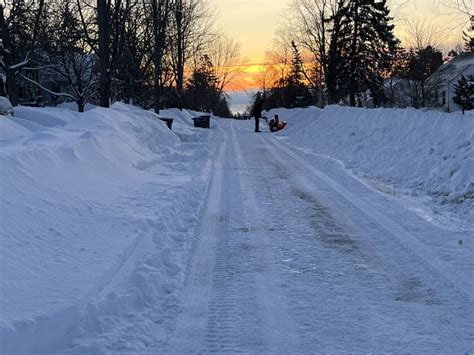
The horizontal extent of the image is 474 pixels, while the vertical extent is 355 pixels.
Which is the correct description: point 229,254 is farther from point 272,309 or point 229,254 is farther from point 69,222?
point 69,222

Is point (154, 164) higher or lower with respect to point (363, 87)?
lower

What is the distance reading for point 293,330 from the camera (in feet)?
13.2

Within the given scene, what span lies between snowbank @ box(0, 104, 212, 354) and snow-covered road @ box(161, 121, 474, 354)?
27.1 inches

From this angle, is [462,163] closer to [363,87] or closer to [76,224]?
[76,224]

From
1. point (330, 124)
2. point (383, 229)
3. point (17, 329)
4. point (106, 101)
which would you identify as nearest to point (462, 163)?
point (383, 229)

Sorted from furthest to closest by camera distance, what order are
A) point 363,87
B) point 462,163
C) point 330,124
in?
point 363,87 → point 330,124 → point 462,163

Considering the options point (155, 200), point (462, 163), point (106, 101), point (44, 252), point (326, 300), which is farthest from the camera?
point (106, 101)

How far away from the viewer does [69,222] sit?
6254mm

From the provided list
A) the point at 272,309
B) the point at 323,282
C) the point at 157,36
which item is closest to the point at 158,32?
the point at 157,36

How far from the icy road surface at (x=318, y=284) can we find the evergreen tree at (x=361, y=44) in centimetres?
3379

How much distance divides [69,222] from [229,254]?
1.99 m

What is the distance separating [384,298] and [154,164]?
372 inches

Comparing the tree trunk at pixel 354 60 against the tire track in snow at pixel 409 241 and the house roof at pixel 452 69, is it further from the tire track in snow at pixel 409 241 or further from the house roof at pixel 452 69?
the tire track in snow at pixel 409 241

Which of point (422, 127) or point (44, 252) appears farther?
point (422, 127)
